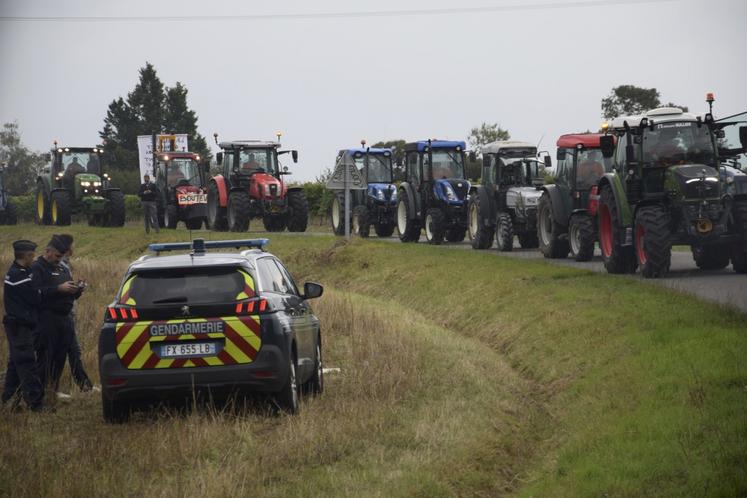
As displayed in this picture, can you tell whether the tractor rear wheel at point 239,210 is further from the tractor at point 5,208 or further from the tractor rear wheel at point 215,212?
the tractor at point 5,208

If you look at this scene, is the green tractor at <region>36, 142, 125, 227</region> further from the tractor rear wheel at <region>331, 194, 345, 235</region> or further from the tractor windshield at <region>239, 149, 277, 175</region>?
the tractor rear wheel at <region>331, 194, 345, 235</region>

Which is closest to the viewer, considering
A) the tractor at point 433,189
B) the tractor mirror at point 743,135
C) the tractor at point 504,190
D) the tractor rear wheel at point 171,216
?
the tractor mirror at point 743,135

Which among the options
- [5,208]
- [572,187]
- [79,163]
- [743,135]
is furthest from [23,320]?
[5,208]

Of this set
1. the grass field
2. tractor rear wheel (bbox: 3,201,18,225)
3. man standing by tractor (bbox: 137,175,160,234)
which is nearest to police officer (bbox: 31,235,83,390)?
the grass field

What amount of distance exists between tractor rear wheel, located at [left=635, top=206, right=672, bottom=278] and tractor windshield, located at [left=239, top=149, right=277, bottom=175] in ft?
79.4

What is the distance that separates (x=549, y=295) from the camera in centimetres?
2044

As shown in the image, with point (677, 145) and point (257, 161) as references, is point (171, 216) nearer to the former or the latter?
point (257, 161)

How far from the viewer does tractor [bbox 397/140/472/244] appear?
3644 cm

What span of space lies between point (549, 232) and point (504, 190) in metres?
4.11

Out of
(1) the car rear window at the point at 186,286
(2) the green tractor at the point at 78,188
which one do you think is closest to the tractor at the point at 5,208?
(2) the green tractor at the point at 78,188

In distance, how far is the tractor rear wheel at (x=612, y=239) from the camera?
2303 centimetres

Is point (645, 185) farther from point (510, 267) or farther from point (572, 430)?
point (572, 430)

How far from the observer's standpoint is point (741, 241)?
861 inches

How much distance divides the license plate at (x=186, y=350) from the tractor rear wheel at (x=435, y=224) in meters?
24.1
